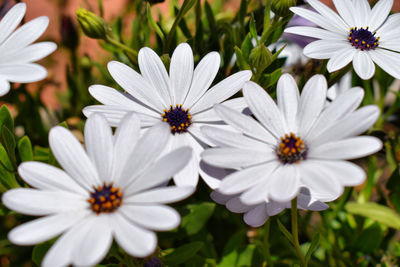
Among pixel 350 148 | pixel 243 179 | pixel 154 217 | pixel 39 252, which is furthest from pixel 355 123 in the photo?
pixel 39 252

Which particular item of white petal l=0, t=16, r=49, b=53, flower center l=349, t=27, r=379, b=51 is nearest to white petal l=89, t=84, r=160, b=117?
white petal l=0, t=16, r=49, b=53

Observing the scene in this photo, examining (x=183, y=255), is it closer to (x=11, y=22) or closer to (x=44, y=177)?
(x=44, y=177)

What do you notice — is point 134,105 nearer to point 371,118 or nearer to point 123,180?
point 123,180

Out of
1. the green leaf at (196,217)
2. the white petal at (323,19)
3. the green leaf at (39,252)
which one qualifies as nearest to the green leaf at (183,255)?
the green leaf at (196,217)

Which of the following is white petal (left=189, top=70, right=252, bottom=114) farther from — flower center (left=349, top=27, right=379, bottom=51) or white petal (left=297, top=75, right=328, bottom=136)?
flower center (left=349, top=27, right=379, bottom=51)

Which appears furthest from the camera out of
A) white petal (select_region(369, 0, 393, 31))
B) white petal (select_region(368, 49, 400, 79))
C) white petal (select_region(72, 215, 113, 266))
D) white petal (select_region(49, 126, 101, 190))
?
white petal (select_region(369, 0, 393, 31))

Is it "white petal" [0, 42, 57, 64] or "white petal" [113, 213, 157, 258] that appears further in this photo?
"white petal" [0, 42, 57, 64]
